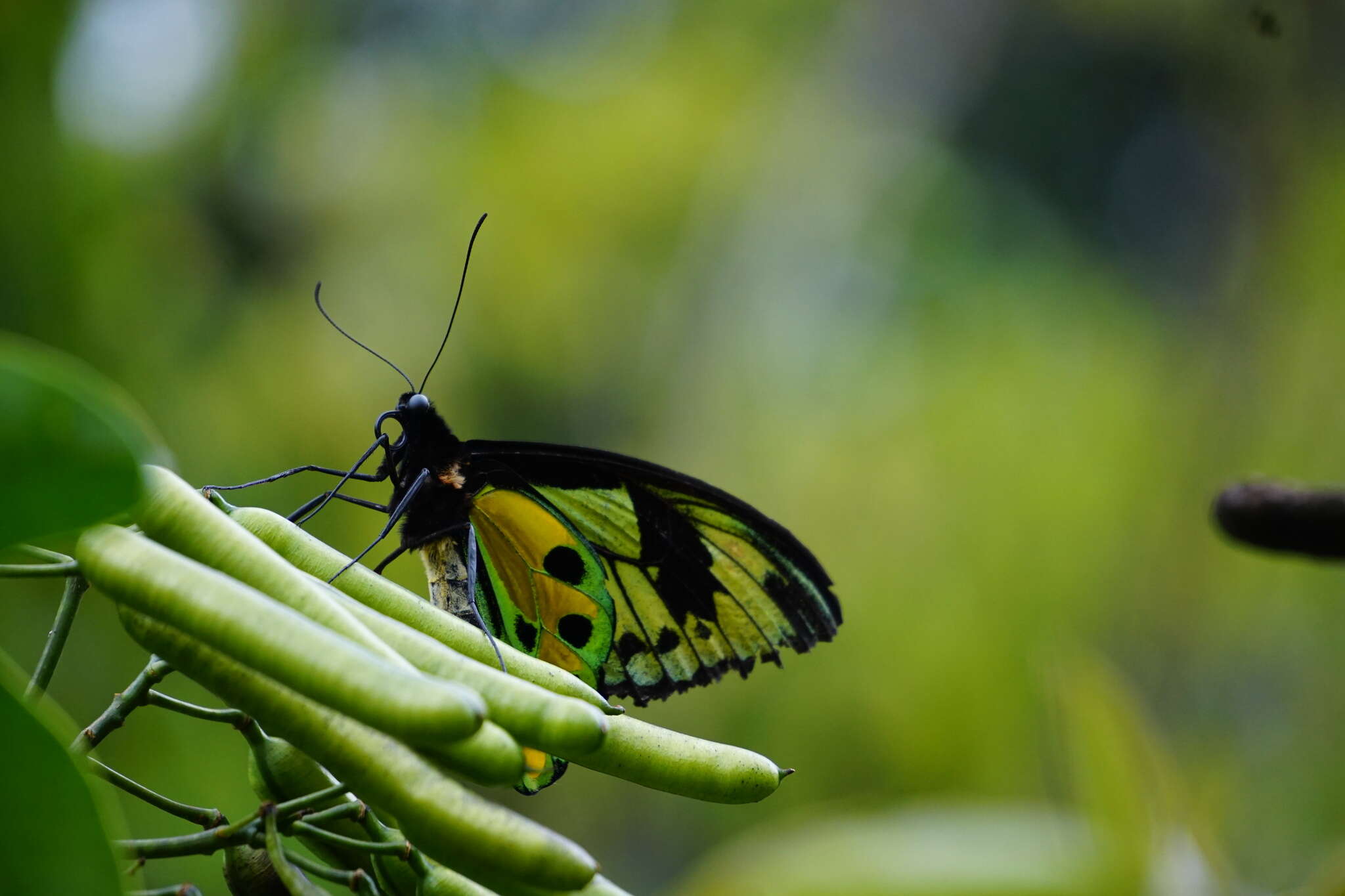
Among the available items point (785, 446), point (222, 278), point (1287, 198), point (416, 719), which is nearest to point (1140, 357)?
point (1287, 198)

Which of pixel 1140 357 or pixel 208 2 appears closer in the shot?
pixel 208 2

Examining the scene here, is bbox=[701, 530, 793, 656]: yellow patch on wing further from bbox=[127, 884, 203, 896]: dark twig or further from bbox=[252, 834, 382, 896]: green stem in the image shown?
bbox=[127, 884, 203, 896]: dark twig

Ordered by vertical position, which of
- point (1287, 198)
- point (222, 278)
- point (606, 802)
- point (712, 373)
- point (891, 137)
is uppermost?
point (891, 137)

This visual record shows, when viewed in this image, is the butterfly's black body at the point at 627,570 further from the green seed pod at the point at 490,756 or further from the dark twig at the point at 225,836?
the green seed pod at the point at 490,756

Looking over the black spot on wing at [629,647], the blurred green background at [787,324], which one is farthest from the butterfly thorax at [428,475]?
the blurred green background at [787,324]

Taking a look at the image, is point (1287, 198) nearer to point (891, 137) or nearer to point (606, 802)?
point (891, 137)

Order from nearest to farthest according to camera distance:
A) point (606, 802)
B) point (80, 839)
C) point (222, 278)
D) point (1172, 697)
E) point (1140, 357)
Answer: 1. point (80, 839)
2. point (222, 278)
3. point (606, 802)
4. point (1172, 697)
5. point (1140, 357)
